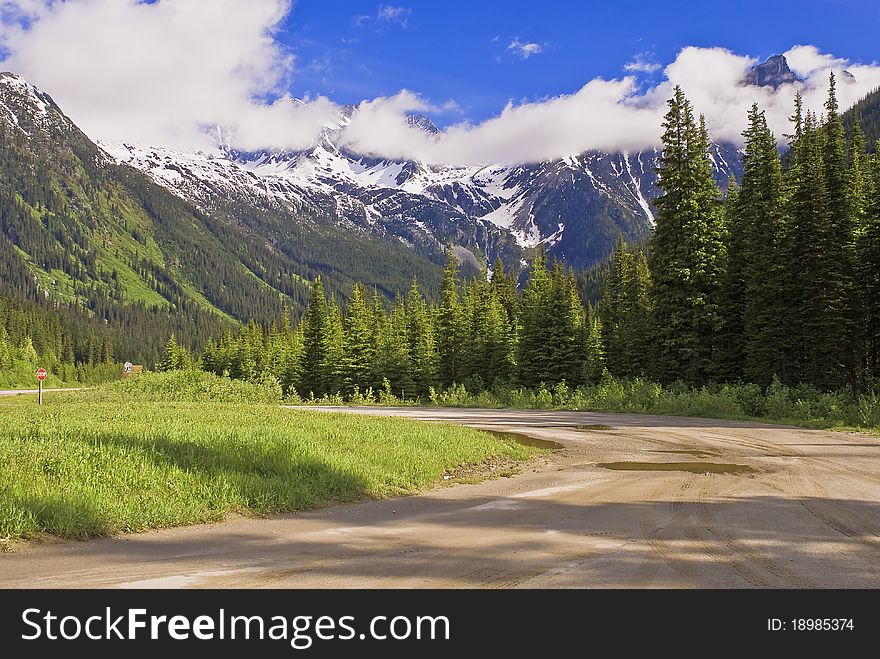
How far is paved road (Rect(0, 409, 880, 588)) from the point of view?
5723 millimetres

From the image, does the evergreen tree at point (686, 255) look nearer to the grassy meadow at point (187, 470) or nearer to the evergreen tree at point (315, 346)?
the grassy meadow at point (187, 470)

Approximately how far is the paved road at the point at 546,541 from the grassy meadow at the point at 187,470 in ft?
1.71

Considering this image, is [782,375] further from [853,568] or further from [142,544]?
[142,544]

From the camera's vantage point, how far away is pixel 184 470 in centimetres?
1051

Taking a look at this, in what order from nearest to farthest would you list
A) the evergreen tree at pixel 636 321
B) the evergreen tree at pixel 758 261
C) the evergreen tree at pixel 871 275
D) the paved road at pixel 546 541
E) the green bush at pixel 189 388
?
1. the paved road at pixel 546 541
2. the evergreen tree at pixel 871 275
3. the evergreen tree at pixel 758 261
4. the green bush at pixel 189 388
5. the evergreen tree at pixel 636 321

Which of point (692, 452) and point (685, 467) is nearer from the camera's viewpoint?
point (685, 467)

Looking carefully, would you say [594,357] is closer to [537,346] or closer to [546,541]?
[537,346]

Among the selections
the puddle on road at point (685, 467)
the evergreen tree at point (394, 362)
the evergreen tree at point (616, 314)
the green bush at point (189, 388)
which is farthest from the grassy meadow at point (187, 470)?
the evergreen tree at point (394, 362)

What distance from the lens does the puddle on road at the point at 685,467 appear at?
41.9 feet

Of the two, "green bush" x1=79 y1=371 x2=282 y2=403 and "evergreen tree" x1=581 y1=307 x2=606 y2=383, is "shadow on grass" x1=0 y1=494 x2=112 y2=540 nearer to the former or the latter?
"green bush" x1=79 y1=371 x2=282 y2=403

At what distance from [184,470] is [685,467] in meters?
9.74

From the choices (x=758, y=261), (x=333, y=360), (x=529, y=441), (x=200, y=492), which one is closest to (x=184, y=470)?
(x=200, y=492)

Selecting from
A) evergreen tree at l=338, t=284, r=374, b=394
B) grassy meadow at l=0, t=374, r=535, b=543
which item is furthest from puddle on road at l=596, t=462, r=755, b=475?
evergreen tree at l=338, t=284, r=374, b=394
